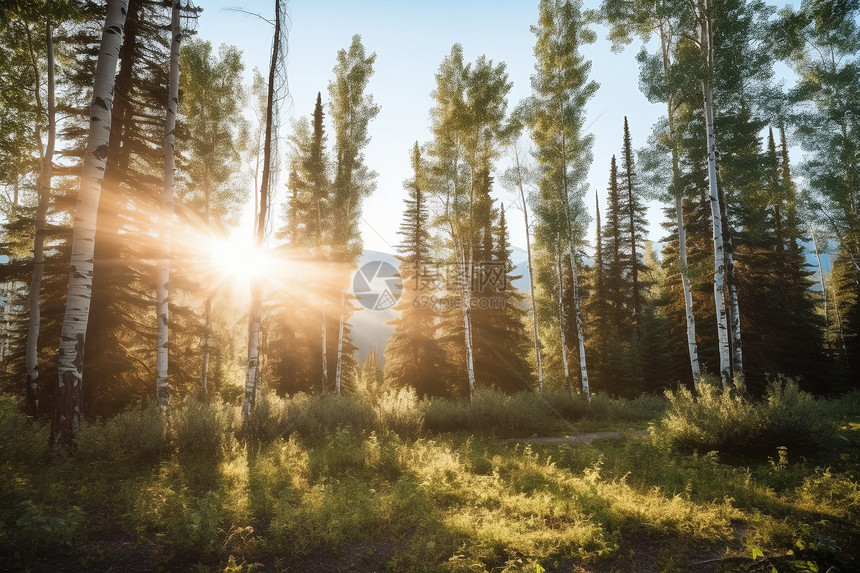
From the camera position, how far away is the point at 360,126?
67.3ft

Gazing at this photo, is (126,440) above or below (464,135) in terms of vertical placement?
below

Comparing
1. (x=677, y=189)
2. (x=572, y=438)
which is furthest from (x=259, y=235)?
(x=677, y=189)

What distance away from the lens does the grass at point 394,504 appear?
165 inches

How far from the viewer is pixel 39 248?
1075 cm

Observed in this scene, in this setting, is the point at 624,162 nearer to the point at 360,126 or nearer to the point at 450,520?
the point at 360,126

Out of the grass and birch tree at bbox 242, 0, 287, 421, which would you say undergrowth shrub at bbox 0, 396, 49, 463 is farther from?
birch tree at bbox 242, 0, 287, 421

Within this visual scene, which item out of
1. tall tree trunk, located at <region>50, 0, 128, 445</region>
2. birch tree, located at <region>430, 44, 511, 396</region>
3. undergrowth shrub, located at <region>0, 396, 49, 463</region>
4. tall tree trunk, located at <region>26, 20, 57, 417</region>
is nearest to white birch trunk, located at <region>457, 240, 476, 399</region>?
birch tree, located at <region>430, 44, 511, 396</region>

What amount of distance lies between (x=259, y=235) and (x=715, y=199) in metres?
13.8

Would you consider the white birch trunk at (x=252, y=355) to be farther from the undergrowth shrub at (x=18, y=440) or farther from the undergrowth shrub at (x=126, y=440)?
the undergrowth shrub at (x=18, y=440)

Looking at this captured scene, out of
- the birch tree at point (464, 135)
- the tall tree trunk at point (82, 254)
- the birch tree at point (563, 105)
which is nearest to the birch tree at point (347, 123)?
the birch tree at point (464, 135)

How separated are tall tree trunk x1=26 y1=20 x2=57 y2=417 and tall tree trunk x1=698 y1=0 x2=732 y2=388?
19078 millimetres

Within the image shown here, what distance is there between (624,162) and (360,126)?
21.7 meters

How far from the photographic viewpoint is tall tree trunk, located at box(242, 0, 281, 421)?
997cm

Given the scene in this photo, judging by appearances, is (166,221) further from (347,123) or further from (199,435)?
(347,123)
